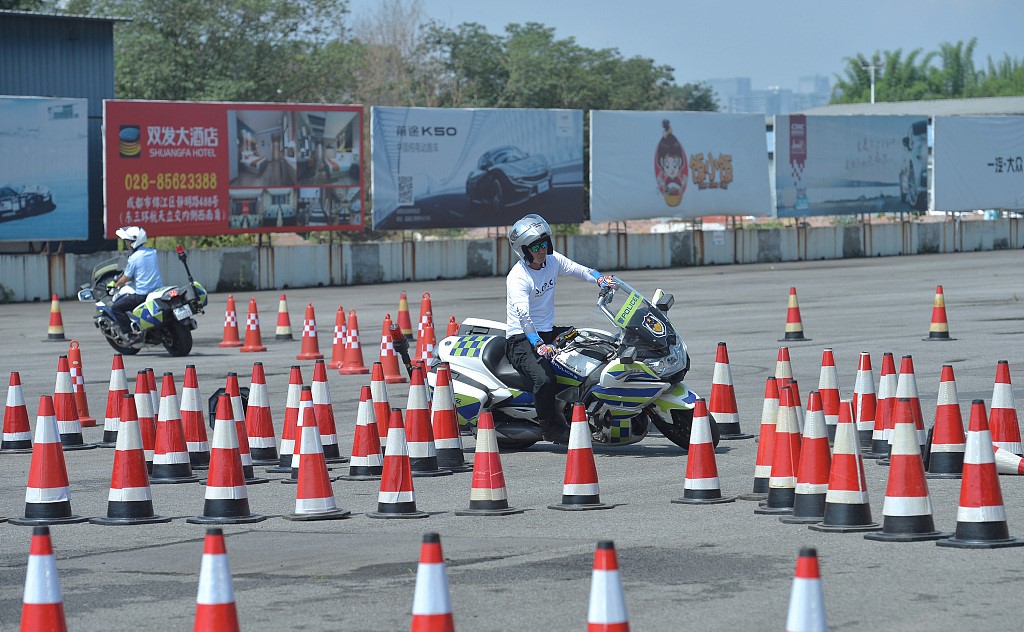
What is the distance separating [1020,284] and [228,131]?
16.6 metres

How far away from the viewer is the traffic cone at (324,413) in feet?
36.3

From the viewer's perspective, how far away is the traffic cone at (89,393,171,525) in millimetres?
9008

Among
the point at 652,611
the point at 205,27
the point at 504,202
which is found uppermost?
the point at 205,27

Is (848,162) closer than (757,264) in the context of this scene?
No

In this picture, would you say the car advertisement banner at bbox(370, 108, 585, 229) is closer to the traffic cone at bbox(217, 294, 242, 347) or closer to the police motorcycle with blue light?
the traffic cone at bbox(217, 294, 242, 347)

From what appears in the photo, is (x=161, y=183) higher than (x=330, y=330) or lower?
higher

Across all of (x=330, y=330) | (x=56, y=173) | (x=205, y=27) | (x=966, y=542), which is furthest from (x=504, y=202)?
(x=966, y=542)

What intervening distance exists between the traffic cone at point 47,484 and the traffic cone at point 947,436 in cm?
494

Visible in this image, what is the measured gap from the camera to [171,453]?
1055 cm

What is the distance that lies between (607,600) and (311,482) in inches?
175

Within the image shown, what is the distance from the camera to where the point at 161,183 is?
111 ft

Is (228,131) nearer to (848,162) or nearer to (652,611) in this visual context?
(848,162)

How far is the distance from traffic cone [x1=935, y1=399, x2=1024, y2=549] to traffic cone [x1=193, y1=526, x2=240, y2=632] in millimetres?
3911

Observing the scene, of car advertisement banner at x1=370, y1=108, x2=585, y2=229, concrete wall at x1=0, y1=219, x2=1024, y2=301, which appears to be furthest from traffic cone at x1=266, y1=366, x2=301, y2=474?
car advertisement banner at x1=370, y1=108, x2=585, y2=229
